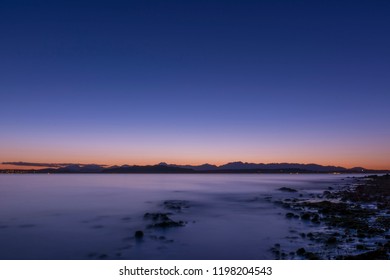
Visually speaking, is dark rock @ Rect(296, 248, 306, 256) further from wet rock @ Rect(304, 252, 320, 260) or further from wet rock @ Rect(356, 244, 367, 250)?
wet rock @ Rect(356, 244, 367, 250)

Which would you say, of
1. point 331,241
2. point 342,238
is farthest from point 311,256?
point 342,238

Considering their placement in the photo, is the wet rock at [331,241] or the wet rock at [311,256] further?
the wet rock at [331,241]

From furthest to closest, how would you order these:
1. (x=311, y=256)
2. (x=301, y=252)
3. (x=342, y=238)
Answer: (x=342, y=238) → (x=301, y=252) → (x=311, y=256)

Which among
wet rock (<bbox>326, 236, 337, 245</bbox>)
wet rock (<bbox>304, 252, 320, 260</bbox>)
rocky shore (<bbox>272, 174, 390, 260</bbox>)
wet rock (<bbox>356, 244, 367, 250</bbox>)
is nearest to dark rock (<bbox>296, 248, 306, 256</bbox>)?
rocky shore (<bbox>272, 174, 390, 260</bbox>)

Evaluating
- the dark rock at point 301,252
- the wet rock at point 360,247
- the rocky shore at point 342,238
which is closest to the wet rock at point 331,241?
the rocky shore at point 342,238

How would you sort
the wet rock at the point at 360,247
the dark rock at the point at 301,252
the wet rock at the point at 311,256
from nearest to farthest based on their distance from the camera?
the wet rock at the point at 311,256 → the dark rock at the point at 301,252 → the wet rock at the point at 360,247

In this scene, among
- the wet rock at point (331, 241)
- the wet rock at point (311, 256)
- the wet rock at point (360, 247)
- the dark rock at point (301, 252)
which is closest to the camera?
the wet rock at point (311, 256)

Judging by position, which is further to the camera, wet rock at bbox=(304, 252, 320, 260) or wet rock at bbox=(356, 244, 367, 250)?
wet rock at bbox=(356, 244, 367, 250)

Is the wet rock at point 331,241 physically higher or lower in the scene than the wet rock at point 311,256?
higher

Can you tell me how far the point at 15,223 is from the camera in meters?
24.9

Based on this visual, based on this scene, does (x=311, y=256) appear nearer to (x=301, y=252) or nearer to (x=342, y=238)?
(x=301, y=252)

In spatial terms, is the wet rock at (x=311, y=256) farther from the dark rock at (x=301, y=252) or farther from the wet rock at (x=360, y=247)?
the wet rock at (x=360, y=247)
